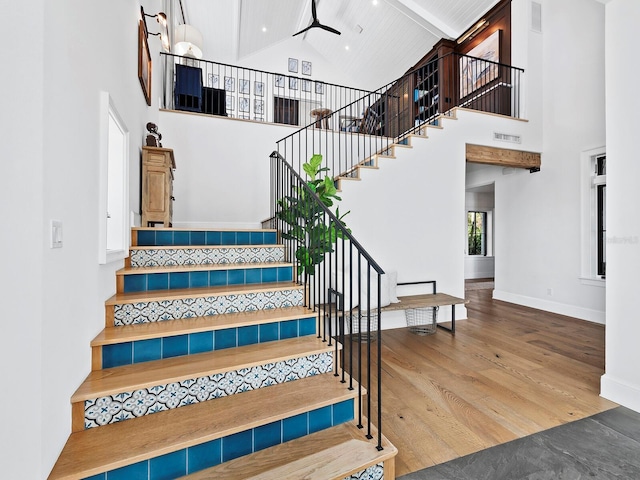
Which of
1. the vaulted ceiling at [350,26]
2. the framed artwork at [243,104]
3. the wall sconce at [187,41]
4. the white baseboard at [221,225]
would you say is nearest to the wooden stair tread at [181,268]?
the white baseboard at [221,225]

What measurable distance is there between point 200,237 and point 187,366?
1770 mm

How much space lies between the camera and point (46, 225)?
1.23m

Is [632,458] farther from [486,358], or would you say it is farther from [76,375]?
[76,375]

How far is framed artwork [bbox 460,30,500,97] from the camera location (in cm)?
595

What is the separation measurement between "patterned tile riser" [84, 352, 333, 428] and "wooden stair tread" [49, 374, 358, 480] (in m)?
0.03

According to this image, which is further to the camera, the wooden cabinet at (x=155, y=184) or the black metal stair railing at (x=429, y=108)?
the black metal stair railing at (x=429, y=108)

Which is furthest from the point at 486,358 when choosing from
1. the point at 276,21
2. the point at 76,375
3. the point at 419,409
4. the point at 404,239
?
the point at 276,21

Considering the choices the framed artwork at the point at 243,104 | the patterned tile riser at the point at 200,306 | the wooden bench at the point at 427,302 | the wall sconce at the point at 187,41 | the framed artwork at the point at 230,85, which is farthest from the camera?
the framed artwork at the point at 243,104

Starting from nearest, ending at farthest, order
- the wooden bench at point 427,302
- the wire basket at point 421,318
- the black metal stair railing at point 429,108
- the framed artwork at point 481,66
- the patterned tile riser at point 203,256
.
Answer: the patterned tile riser at point 203,256 → the wooden bench at point 427,302 → the wire basket at point 421,318 → the black metal stair railing at point 429,108 → the framed artwork at point 481,66

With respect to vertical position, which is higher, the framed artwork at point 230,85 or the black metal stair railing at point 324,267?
the framed artwork at point 230,85

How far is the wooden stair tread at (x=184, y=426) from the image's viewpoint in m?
1.29

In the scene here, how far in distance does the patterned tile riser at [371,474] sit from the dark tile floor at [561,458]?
189mm

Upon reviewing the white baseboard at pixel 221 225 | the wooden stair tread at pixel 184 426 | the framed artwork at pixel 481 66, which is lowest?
the wooden stair tread at pixel 184 426

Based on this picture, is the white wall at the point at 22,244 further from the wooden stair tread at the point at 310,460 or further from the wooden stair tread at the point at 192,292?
the wooden stair tread at the point at 192,292
